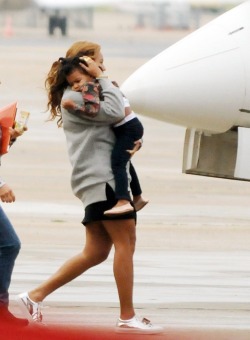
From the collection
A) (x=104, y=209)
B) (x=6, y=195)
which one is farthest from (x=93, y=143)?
(x=6, y=195)

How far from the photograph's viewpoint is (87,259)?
8281mm

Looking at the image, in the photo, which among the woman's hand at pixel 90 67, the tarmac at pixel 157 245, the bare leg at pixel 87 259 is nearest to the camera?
the woman's hand at pixel 90 67

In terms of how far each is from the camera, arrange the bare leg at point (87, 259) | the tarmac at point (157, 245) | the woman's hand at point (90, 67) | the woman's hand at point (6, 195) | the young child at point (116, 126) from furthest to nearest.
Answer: the tarmac at point (157, 245), the bare leg at point (87, 259), the woman's hand at point (90, 67), the young child at point (116, 126), the woman's hand at point (6, 195)

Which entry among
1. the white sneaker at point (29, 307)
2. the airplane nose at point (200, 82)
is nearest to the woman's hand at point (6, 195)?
the white sneaker at point (29, 307)

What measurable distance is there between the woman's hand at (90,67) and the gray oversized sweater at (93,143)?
2.0 inches

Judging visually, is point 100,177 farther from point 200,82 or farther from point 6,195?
point 200,82

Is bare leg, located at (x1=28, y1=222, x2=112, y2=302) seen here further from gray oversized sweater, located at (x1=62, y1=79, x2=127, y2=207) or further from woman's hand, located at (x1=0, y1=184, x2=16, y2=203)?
woman's hand, located at (x1=0, y1=184, x2=16, y2=203)

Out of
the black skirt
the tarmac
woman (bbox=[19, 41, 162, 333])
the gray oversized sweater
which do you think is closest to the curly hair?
woman (bbox=[19, 41, 162, 333])

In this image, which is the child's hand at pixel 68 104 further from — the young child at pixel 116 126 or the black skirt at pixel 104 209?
the black skirt at pixel 104 209

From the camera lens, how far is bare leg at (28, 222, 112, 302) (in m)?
8.23

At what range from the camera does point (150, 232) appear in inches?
494

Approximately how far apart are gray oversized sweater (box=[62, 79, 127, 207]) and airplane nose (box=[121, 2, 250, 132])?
4.27ft

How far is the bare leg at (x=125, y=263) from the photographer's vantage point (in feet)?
26.3

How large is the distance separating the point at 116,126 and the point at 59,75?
0.44 meters
